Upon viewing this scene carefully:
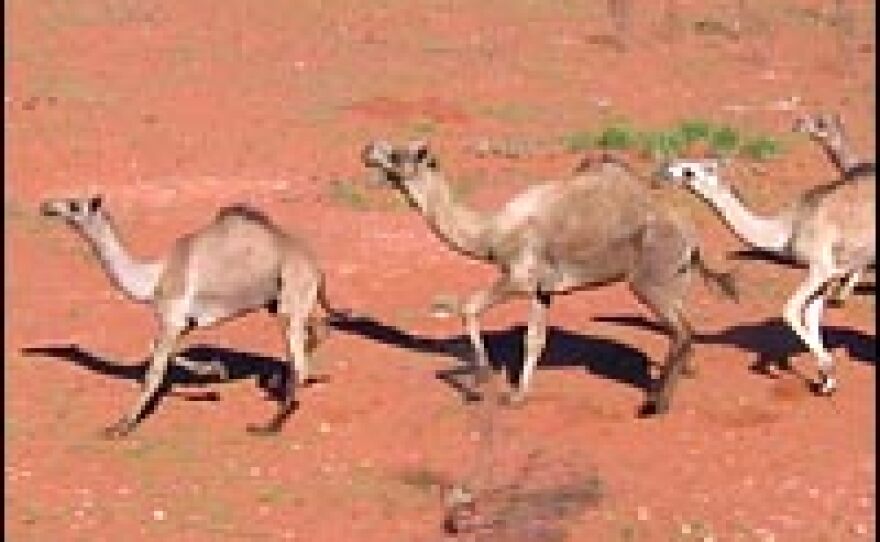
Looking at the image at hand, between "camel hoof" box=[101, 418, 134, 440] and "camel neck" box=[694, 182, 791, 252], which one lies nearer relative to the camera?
"camel hoof" box=[101, 418, 134, 440]

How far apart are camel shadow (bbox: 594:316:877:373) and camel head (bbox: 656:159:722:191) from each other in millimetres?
1112

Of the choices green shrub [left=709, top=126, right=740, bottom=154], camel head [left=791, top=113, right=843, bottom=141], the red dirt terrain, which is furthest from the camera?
green shrub [left=709, top=126, right=740, bottom=154]

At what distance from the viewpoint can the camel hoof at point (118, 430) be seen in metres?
11.1

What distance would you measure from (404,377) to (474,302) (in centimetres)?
81

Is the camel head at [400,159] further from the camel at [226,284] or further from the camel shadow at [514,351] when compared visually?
the camel shadow at [514,351]

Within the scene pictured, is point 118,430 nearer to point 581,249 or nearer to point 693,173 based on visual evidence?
point 581,249

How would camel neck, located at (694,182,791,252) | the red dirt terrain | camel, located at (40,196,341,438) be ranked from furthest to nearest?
camel neck, located at (694,182,791,252) → camel, located at (40,196,341,438) → the red dirt terrain

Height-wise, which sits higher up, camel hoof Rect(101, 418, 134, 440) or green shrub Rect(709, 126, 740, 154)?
green shrub Rect(709, 126, 740, 154)

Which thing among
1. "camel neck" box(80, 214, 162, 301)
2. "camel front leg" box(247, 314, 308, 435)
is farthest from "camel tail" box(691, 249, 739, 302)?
"camel neck" box(80, 214, 162, 301)

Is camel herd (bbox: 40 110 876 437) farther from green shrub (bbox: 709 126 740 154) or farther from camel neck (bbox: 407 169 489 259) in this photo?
green shrub (bbox: 709 126 740 154)

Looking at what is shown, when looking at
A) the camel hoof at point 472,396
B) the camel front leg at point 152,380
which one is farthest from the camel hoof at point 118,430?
the camel hoof at point 472,396

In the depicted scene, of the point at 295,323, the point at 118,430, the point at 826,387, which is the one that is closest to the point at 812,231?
the point at 826,387

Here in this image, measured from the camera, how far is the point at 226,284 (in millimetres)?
11398

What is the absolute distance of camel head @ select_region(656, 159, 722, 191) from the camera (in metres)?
12.3
